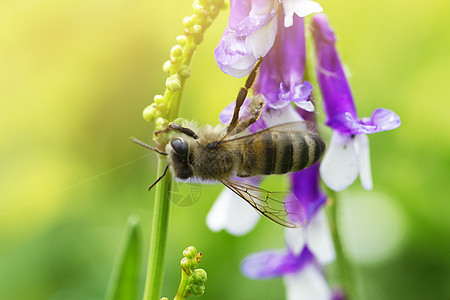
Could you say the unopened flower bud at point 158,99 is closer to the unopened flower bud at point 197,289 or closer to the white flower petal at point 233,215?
the unopened flower bud at point 197,289

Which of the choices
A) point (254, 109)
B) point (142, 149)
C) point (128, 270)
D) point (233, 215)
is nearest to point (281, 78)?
point (254, 109)

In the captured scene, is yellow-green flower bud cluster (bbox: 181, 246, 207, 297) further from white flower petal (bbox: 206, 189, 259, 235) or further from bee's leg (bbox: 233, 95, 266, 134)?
white flower petal (bbox: 206, 189, 259, 235)

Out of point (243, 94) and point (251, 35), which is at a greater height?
point (251, 35)

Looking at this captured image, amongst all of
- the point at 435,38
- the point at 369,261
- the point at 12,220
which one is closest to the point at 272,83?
the point at 369,261

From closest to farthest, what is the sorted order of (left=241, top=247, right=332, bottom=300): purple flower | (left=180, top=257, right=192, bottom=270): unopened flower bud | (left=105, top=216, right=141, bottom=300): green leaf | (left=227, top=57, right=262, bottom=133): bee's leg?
(left=180, top=257, right=192, bottom=270): unopened flower bud < (left=105, top=216, right=141, bottom=300): green leaf < (left=227, top=57, right=262, bottom=133): bee's leg < (left=241, top=247, right=332, bottom=300): purple flower

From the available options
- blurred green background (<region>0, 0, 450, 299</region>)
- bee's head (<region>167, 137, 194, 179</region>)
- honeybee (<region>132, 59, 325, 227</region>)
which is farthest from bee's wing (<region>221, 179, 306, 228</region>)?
blurred green background (<region>0, 0, 450, 299</region>)

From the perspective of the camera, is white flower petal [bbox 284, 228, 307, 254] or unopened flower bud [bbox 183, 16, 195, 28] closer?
unopened flower bud [bbox 183, 16, 195, 28]

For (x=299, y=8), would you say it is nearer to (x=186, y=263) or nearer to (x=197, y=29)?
(x=197, y=29)

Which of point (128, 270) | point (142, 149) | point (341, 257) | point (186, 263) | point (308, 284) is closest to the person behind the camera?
point (186, 263)
